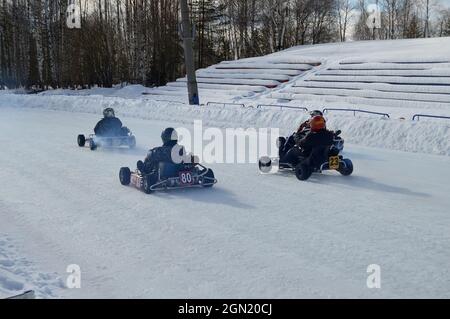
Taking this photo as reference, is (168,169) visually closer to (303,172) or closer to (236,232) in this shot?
(303,172)

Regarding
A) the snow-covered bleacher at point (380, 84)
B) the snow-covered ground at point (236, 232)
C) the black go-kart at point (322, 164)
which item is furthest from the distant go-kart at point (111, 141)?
the snow-covered bleacher at point (380, 84)

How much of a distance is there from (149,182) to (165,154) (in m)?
0.53

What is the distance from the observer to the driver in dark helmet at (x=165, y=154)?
7715 millimetres

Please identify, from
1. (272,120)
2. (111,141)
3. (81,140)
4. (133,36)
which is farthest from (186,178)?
(133,36)

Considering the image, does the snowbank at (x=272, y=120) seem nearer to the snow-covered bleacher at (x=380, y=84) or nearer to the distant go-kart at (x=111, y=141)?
the distant go-kart at (x=111, y=141)

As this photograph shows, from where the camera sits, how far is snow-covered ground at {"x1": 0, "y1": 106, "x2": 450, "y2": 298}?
435 centimetres

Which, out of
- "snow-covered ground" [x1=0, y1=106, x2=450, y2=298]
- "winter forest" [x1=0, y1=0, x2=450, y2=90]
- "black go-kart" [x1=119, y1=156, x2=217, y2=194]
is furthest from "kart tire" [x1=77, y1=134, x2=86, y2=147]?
"winter forest" [x1=0, y1=0, x2=450, y2=90]

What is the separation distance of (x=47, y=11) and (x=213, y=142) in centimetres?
3143

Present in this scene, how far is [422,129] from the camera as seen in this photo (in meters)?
11.2

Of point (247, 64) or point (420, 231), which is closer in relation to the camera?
point (420, 231)

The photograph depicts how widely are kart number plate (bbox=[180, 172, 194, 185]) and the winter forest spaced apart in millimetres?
28146
